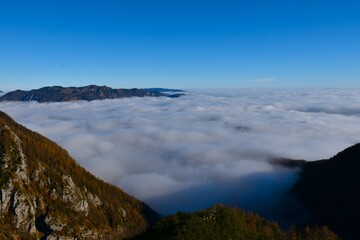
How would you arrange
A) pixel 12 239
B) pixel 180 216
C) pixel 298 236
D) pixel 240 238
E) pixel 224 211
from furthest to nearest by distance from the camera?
pixel 12 239 < pixel 298 236 < pixel 224 211 < pixel 180 216 < pixel 240 238

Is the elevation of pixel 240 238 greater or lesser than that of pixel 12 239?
greater

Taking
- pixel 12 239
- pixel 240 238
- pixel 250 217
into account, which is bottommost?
pixel 12 239

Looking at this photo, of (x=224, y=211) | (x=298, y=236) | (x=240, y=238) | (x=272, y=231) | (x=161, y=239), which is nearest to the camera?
(x=161, y=239)

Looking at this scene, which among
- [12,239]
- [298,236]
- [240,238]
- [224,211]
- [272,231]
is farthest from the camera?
[12,239]

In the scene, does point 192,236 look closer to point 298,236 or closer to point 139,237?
point 139,237

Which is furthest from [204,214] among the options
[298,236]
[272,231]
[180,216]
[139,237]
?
[298,236]

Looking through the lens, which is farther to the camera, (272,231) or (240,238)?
(272,231)

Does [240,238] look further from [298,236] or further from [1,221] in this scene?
[1,221]

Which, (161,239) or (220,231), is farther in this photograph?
(220,231)

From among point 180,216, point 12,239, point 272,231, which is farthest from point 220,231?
point 12,239
